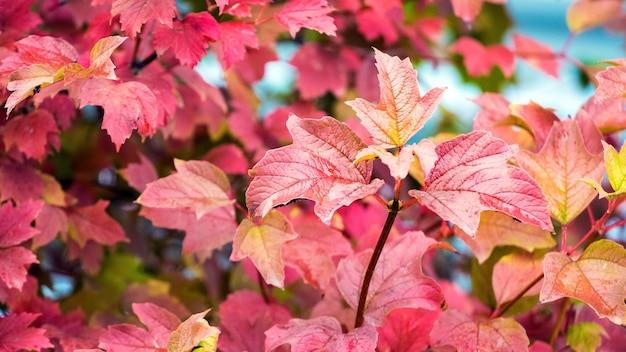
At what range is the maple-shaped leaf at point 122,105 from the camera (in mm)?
697

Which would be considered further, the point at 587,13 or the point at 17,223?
the point at 587,13

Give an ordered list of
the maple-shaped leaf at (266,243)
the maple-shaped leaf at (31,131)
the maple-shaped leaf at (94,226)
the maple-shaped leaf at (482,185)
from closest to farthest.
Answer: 1. the maple-shaped leaf at (482,185)
2. the maple-shaped leaf at (266,243)
3. the maple-shaped leaf at (31,131)
4. the maple-shaped leaf at (94,226)

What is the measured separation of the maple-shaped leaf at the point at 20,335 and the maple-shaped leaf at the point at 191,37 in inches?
12.9

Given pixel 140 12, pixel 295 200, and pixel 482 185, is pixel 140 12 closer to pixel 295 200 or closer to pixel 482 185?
pixel 295 200

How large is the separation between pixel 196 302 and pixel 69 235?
215mm

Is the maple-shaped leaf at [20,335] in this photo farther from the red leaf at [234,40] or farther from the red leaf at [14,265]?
the red leaf at [234,40]

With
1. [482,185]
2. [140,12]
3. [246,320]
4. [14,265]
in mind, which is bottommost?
[246,320]

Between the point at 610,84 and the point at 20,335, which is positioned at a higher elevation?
the point at 610,84

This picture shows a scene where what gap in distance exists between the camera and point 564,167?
2.47 ft

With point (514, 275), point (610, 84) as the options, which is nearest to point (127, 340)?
point (514, 275)

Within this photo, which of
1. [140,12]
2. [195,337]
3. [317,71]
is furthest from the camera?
[317,71]

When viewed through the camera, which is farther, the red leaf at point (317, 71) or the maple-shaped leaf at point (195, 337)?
the red leaf at point (317, 71)

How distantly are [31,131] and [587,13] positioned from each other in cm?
100

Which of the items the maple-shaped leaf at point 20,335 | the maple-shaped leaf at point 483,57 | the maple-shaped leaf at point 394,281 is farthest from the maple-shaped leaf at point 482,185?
the maple-shaped leaf at point 483,57
